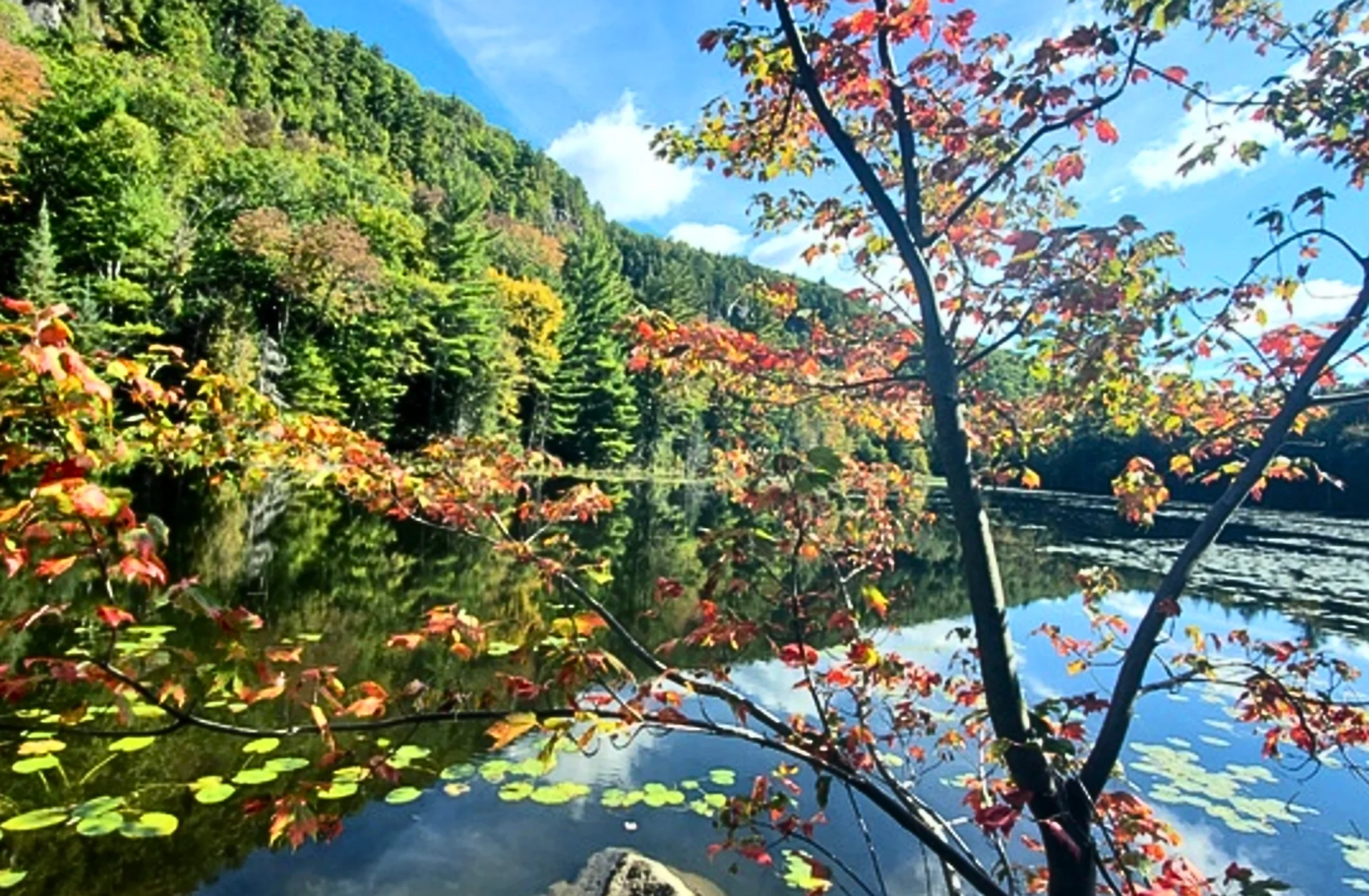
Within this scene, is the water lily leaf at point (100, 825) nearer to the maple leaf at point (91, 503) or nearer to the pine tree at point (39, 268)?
the maple leaf at point (91, 503)

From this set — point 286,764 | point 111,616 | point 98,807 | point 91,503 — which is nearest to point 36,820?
point 98,807

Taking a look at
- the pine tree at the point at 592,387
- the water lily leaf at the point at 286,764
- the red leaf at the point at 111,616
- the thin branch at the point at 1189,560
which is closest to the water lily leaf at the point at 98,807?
the water lily leaf at the point at 286,764

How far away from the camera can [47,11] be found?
50.0 metres

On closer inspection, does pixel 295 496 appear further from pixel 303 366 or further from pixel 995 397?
pixel 995 397

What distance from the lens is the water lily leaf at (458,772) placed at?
698cm

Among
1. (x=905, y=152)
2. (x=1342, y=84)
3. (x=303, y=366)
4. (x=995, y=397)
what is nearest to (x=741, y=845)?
(x=995, y=397)

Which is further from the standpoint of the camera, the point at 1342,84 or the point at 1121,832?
the point at 1121,832

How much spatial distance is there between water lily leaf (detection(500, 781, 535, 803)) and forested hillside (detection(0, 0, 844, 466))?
393 centimetres

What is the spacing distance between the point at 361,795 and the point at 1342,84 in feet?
25.2

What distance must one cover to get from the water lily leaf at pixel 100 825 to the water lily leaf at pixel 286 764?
3.67ft

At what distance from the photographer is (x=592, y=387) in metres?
48.1

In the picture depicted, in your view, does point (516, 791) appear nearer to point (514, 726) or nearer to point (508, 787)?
point (508, 787)

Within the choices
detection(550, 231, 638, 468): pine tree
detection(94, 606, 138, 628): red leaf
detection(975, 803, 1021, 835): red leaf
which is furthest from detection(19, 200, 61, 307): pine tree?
detection(975, 803, 1021, 835): red leaf

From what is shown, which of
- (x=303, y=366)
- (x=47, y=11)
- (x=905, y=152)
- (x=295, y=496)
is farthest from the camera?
(x=47, y=11)
